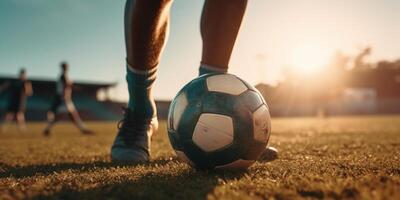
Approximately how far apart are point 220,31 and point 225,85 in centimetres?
74

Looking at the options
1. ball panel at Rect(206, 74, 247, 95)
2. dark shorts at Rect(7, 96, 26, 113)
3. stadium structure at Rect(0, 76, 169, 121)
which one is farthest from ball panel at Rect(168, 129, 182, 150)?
stadium structure at Rect(0, 76, 169, 121)

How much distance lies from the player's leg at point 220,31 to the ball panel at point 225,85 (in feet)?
1.89

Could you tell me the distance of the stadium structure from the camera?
4019 cm

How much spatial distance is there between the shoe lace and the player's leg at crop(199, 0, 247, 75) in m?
0.52

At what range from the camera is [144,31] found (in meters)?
2.34

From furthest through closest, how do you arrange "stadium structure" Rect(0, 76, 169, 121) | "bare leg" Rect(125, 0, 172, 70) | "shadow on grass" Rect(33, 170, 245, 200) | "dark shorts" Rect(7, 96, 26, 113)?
"stadium structure" Rect(0, 76, 169, 121) → "dark shorts" Rect(7, 96, 26, 113) → "bare leg" Rect(125, 0, 172, 70) → "shadow on grass" Rect(33, 170, 245, 200)

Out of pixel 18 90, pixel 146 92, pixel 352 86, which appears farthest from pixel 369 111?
pixel 146 92

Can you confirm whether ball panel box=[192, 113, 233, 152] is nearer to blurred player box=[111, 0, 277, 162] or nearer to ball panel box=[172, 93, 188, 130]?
ball panel box=[172, 93, 188, 130]

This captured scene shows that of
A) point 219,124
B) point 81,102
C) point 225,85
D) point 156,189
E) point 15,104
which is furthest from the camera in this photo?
point 81,102

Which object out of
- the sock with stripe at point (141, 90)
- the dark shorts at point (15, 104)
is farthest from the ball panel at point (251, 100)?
the dark shorts at point (15, 104)

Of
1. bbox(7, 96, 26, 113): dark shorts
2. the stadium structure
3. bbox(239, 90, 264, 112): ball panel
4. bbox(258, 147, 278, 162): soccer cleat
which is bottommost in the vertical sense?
the stadium structure

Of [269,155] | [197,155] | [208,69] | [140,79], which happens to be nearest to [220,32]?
[208,69]

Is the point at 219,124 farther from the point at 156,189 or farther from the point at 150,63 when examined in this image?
the point at 150,63

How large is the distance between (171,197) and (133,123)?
1250mm
